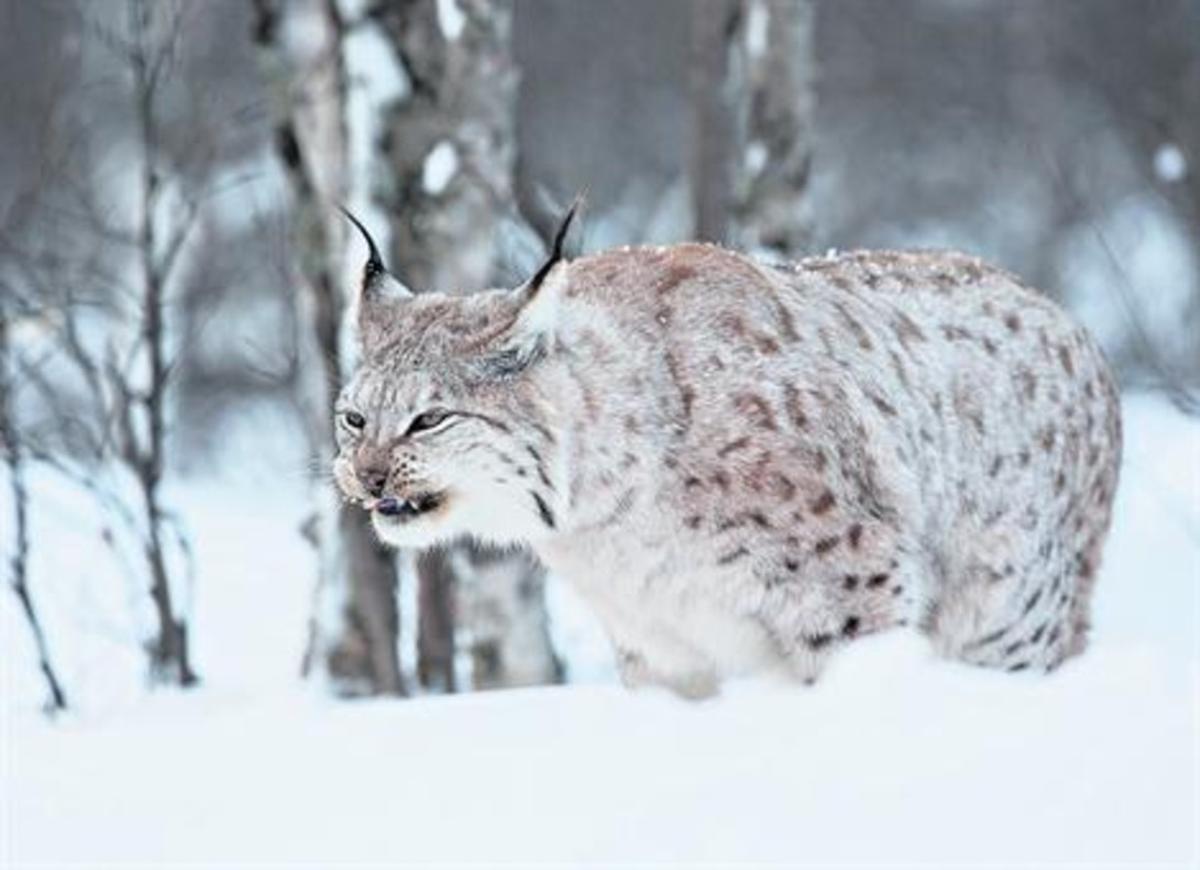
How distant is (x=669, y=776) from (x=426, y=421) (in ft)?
3.46

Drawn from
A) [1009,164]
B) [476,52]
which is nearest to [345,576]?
A: [476,52]

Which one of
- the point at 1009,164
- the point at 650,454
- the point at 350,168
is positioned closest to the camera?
the point at 650,454

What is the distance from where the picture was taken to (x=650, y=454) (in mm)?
5090

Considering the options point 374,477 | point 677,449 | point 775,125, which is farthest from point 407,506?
point 775,125

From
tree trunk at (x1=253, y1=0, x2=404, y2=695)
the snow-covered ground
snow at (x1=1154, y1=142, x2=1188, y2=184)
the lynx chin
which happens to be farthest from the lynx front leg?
snow at (x1=1154, y1=142, x2=1188, y2=184)

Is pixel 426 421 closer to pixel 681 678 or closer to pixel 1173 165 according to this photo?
pixel 681 678

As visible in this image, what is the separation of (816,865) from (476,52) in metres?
3.87

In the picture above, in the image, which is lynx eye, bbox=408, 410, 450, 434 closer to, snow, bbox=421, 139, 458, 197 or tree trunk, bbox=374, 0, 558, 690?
tree trunk, bbox=374, 0, 558, 690

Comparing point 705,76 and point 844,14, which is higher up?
point 844,14

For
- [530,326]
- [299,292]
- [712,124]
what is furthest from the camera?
[712,124]

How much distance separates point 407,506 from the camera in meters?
4.91

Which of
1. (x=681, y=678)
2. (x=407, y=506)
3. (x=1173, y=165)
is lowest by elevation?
(x=681, y=678)

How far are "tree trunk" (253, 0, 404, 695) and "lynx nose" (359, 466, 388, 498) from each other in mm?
2382

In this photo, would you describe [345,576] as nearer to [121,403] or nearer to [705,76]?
[121,403]
